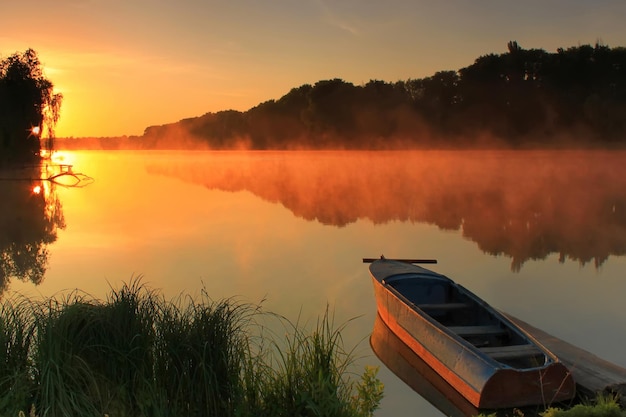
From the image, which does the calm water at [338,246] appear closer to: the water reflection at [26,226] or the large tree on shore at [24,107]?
the water reflection at [26,226]

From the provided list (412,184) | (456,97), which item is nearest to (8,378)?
(412,184)

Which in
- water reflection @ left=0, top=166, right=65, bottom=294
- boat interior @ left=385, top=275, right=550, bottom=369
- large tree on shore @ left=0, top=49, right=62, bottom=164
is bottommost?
water reflection @ left=0, top=166, right=65, bottom=294

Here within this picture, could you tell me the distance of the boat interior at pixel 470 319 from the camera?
22.6 ft

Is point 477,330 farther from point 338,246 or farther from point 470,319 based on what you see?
point 338,246

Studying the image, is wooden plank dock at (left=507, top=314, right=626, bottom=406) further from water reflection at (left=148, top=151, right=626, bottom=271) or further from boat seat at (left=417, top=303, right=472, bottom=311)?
water reflection at (left=148, top=151, right=626, bottom=271)

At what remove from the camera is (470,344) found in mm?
6789

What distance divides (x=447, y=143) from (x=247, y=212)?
53913 mm

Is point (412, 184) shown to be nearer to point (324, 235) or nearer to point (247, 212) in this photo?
point (247, 212)

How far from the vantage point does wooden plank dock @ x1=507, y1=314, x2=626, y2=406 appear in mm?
6417

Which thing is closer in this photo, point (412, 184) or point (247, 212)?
point (247, 212)

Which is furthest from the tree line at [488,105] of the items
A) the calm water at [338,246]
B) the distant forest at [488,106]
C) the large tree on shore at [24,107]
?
the large tree on shore at [24,107]

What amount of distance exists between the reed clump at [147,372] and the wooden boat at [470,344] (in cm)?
169

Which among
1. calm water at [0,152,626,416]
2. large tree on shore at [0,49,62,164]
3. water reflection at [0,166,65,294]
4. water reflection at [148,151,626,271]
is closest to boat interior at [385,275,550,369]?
calm water at [0,152,626,416]

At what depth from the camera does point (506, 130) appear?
6694 centimetres
